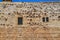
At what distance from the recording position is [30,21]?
37.3ft

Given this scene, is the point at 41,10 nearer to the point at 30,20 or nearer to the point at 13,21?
the point at 30,20

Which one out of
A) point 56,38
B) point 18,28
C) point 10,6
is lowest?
point 56,38

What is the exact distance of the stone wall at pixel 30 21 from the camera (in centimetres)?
1115

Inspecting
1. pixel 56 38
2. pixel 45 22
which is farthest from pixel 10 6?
pixel 56 38

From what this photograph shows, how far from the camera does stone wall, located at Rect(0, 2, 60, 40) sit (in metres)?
11.1

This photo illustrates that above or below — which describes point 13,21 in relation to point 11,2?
below

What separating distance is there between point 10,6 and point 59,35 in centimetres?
400

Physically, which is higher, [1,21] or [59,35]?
[1,21]

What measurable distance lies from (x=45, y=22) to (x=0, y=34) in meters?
3.21

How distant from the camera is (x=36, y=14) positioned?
11508 millimetres

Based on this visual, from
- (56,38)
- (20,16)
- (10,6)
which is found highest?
(10,6)

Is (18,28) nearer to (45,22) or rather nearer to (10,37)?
(10,37)

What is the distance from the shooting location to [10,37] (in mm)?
11102

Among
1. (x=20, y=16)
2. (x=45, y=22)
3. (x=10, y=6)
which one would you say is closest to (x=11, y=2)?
(x=10, y=6)
